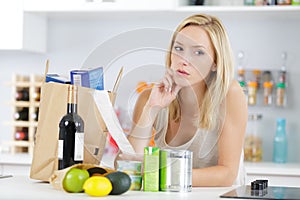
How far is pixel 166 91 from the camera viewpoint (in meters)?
1.95

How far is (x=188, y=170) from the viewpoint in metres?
1.75

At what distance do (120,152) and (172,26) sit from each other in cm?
204

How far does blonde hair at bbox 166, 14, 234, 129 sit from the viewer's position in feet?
6.43

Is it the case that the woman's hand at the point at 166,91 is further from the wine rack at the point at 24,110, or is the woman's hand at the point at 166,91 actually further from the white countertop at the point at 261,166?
the wine rack at the point at 24,110

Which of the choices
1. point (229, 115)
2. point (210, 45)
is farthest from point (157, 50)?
point (229, 115)

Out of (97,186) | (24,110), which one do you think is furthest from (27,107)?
(97,186)

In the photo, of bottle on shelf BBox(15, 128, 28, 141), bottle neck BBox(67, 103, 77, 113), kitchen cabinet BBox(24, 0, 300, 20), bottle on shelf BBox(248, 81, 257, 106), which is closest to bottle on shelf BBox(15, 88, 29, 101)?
bottle on shelf BBox(15, 128, 28, 141)

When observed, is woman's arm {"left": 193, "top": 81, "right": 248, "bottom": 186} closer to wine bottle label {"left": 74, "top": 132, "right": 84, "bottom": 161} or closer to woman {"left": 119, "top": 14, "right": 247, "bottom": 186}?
woman {"left": 119, "top": 14, "right": 247, "bottom": 186}

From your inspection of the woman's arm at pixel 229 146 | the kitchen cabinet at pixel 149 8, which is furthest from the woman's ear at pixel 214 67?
the kitchen cabinet at pixel 149 8

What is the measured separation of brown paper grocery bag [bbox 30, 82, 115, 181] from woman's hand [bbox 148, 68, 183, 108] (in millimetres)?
148

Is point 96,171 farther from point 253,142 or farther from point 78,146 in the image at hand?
point 253,142

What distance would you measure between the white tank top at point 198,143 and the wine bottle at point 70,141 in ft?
0.81

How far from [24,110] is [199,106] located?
1926mm

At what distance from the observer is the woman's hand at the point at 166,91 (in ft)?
6.12
